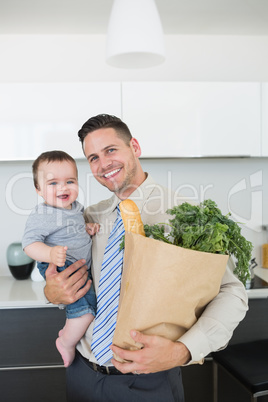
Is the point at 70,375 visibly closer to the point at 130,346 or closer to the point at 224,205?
the point at 130,346

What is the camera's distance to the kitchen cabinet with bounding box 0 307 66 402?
8.39 ft

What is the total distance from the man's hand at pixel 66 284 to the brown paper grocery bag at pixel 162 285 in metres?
0.37

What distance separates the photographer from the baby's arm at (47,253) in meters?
1.46

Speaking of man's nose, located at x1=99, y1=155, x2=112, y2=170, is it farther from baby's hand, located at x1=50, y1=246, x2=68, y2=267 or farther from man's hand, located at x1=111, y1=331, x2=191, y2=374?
man's hand, located at x1=111, y1=331, x2=191, y2=374

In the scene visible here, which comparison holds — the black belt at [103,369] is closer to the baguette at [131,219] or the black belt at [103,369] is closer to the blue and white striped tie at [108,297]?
the blue and white striped tie at [108,297]

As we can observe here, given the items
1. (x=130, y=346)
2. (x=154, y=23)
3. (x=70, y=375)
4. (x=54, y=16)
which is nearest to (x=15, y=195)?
(x=54, y=16)

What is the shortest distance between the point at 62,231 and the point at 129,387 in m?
0.63

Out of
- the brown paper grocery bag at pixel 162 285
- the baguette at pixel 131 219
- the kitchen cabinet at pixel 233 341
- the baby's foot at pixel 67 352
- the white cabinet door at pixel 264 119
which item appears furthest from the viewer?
the white cabinet door at pixel 264 119

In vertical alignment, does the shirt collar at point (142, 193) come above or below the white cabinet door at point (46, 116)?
below

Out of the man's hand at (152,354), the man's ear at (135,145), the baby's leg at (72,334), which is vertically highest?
the man's ear at (135,145)

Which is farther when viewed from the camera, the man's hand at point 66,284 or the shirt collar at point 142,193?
the shirt collar at point 142,193

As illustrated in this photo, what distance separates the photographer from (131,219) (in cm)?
122

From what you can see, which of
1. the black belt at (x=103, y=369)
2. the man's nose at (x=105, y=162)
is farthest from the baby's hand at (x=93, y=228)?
the black belt at (x=103, y=369)

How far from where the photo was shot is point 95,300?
159 centimetres
